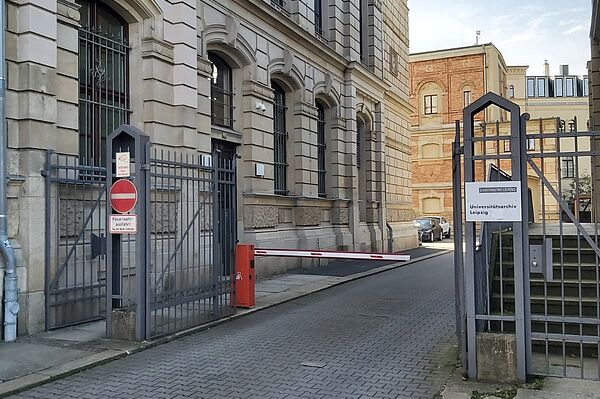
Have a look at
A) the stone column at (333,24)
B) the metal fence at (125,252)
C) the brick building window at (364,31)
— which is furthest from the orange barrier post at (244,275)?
the brick building window at (364,31)

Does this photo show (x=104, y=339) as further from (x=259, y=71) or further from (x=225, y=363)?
(x=259, y=71)

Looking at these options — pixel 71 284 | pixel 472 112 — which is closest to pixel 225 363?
pixel 71 284

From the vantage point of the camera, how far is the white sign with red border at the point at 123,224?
7.79m

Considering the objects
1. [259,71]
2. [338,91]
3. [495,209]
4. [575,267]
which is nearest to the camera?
[495,209]

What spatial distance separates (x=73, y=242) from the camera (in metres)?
9.09

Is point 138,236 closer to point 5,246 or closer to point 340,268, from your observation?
point 5,246

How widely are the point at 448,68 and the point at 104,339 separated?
152 feet

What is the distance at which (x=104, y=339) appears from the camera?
7.91 metres

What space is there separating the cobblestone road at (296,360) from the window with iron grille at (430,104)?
40851 millimetres

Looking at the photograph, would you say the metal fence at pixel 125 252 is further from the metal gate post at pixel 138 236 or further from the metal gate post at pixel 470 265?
the metal gate post at pixel 470 265

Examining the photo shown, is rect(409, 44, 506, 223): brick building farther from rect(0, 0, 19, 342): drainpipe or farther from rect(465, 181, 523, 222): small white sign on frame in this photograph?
rect(465, 181, 523, 222): small white sign on frame

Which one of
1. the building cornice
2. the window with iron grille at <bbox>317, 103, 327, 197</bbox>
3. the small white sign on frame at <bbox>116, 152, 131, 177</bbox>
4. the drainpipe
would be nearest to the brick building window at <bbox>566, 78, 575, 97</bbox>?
the building cornice

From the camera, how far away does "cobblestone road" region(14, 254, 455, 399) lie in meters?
5.89

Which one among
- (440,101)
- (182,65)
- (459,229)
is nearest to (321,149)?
(182,65)
